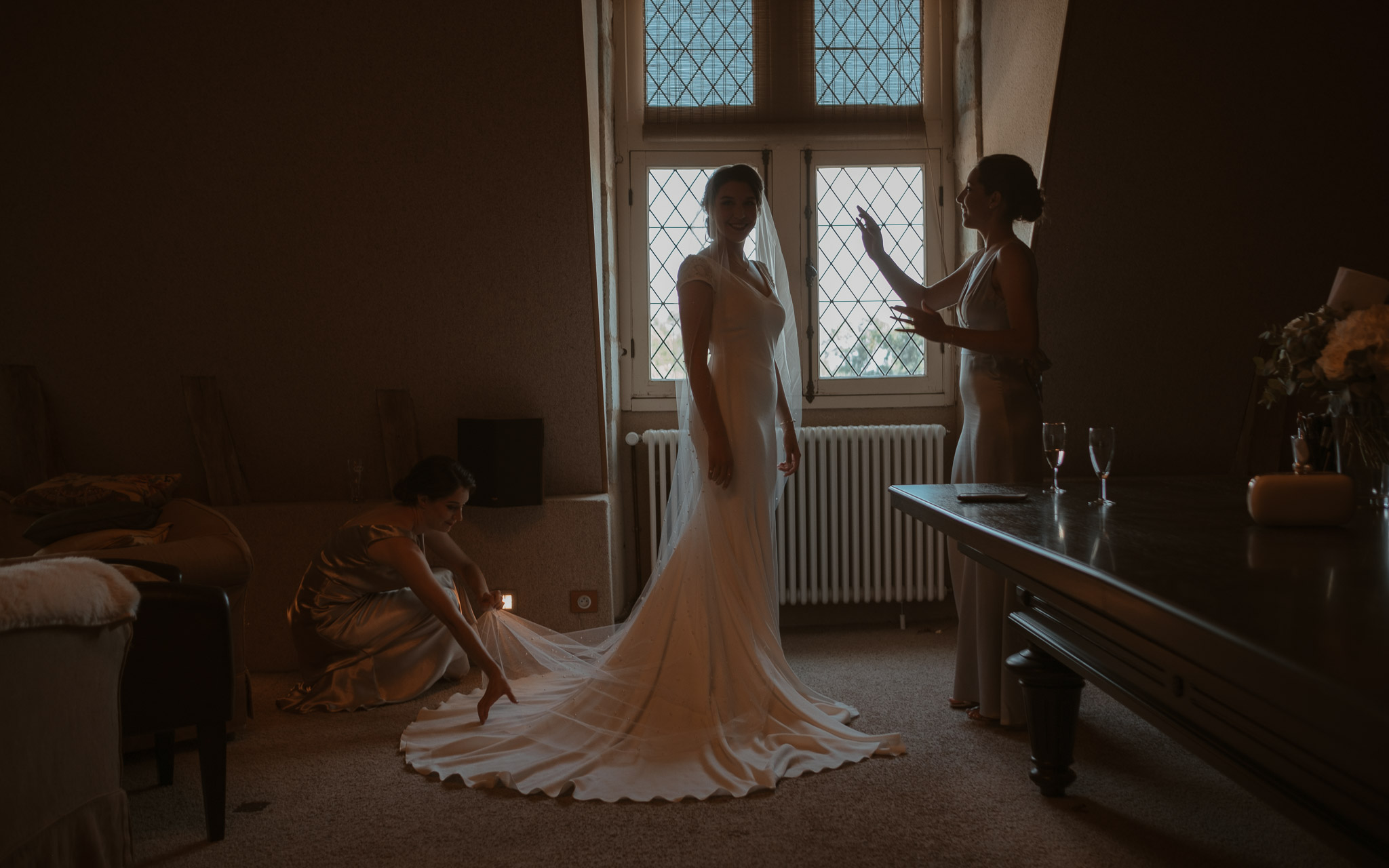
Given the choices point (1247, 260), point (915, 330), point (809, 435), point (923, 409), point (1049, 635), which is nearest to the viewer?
point (1049, 635)

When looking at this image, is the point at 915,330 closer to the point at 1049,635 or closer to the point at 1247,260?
the point at 1049,635

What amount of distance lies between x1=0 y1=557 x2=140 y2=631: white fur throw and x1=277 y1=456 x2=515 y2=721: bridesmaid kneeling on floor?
3.80ft

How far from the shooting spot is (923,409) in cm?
460

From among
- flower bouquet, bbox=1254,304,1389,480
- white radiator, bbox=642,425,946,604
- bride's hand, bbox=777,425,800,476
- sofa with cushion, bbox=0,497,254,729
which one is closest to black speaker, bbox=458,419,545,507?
white radiator, bbox=642,425,946,604

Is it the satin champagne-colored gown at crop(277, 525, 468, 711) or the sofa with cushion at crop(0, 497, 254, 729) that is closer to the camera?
the sofa with cushion at crop(0, 497, 254, 729)

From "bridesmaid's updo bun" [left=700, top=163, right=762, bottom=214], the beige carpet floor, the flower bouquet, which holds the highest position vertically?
"bridesmaid's updo bun" [left=700, top=163, right=762, bottom=214]

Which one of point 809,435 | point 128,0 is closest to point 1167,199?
point 809,435

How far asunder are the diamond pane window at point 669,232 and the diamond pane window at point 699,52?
348 millimetres

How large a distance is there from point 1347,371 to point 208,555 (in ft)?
9.91

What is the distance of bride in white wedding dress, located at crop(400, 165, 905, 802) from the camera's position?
252 cm

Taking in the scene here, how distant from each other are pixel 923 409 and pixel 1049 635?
280 cm

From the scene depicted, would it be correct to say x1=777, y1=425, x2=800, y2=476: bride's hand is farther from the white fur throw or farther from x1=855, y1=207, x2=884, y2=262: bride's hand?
the white fur throw

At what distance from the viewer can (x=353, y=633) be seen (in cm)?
325

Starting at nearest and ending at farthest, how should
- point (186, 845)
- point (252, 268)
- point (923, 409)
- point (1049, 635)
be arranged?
point (1049, 635), point (186, 845), point (252, 268), point (923, 409)
